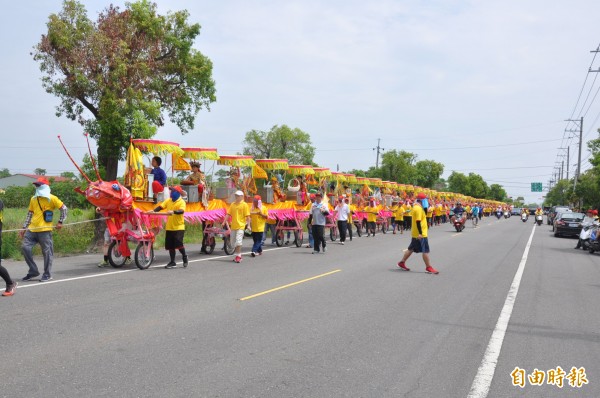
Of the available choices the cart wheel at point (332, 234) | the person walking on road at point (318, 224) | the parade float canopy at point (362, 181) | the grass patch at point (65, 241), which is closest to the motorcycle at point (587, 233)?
the cart wheel at point (332, 234)

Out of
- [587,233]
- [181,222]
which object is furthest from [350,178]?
[181,222]

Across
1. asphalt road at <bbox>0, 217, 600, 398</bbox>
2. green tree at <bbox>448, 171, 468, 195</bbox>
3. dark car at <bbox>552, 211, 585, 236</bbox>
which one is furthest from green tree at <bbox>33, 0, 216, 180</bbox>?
green tree at <bbox>448, 171, 468, 195</bbox>

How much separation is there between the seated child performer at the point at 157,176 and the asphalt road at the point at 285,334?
7.10 feet

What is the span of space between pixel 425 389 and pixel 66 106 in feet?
61.5

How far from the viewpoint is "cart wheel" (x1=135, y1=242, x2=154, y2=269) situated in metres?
Answer: 11.8

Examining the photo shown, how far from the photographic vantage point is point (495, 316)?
792 centimetres

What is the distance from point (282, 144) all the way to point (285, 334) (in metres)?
61.8

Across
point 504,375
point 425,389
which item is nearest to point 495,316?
point 504,375

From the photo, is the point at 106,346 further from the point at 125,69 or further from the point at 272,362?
the point at 125,69

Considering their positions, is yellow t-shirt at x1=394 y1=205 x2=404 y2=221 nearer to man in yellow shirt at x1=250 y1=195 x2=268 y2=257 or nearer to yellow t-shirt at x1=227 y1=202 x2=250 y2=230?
man in yellow shirt at x1=250 y1=195 x2=268 y2=257

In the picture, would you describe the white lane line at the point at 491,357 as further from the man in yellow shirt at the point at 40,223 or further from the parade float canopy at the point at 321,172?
the parade float canopy at the point at 321,172

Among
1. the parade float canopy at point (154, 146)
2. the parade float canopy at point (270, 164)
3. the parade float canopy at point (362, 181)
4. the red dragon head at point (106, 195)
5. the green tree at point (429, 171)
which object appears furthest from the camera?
the green tree at point (429, 171)

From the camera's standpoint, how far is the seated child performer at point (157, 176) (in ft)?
42.6

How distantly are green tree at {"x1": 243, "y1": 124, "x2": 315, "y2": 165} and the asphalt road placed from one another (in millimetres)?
55581
